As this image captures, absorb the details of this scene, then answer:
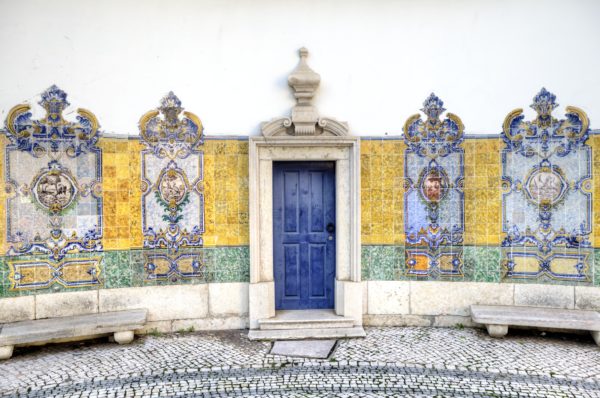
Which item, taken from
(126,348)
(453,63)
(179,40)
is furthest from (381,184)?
(126,348)

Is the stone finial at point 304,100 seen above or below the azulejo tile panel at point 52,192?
above

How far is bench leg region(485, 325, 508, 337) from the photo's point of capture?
485 cm

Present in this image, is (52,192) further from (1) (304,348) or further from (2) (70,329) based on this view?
(1) (304,348)

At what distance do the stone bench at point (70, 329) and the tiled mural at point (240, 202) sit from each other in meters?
0.34

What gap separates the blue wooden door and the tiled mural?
15.7 inches

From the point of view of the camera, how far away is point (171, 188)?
5094 millimetres

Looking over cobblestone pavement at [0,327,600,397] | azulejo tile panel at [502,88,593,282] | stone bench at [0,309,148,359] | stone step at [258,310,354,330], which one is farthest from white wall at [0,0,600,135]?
cobblestone pavement at [0,327,600,397]

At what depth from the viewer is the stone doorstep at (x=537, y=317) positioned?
15.3ft

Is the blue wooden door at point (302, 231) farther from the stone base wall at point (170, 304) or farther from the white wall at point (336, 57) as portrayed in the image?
the white wall at point (336, 57)

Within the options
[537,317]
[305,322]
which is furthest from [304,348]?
[537,317]

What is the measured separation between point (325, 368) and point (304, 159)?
2.23 meters

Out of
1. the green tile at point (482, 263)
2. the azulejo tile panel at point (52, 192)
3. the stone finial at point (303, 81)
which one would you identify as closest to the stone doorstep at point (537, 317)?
the green tile at point (482, 263)

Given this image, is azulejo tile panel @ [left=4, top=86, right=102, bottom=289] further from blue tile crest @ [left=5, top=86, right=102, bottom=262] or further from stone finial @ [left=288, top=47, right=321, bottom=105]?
stone finial @ [left=288, top=47, right=321, bottom=105]

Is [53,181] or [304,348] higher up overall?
[53,181]
